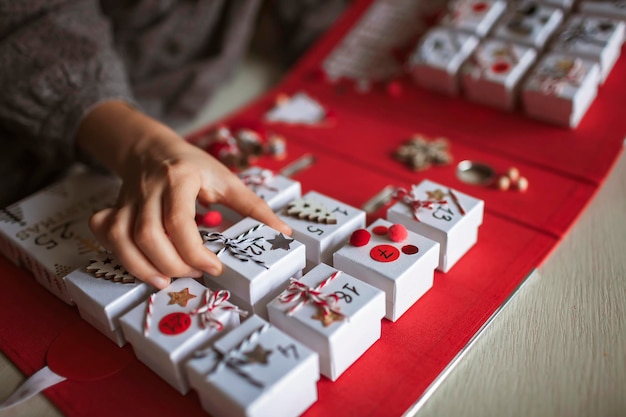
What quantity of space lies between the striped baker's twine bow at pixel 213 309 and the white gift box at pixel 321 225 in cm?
11

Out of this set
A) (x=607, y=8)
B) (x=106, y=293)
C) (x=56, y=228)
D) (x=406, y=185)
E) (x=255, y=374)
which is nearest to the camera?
(x=255, y=374)

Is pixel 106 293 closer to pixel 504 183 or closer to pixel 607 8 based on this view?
pixel 504 183

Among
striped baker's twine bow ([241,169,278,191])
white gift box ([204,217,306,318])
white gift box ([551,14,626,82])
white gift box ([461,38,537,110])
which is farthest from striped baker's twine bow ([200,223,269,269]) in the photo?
white gift box ([551,14,626,82])

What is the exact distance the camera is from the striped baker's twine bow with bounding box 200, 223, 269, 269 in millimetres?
574

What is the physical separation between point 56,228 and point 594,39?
80 cm

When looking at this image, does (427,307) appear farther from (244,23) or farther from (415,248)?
(244,23)

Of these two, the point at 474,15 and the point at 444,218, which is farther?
the point at 474,15

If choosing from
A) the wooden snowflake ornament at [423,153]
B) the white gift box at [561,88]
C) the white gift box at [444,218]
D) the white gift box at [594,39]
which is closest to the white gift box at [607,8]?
the white gift box at [594,39]

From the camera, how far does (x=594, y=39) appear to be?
2.90ft

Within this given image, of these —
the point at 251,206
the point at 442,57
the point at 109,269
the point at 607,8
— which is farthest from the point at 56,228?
the point at 607,8

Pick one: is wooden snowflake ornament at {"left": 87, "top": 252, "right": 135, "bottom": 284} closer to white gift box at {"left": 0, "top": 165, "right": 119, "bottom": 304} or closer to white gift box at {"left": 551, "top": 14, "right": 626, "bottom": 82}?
white gift box at {"left": 0, "top": 165, "right": 119, "bottom": 304}

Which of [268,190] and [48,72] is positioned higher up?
[48,72]

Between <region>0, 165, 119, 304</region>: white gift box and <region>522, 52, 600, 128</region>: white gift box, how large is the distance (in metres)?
0.61

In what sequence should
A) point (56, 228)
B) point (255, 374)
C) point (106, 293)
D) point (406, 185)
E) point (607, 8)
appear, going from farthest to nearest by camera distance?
point (607, 8) < point (406, 185) < point (56, 228) < point (106, 293) < point (255, 374)
